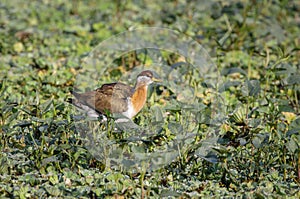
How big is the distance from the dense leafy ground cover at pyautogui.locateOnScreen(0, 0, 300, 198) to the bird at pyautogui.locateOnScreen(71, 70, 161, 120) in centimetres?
17

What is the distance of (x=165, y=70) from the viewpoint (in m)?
7.40

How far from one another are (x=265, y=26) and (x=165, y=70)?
196cm

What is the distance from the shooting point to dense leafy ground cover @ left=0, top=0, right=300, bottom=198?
503cm

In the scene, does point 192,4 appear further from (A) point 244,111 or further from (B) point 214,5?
(A) point 244,111

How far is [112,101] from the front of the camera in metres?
5.89

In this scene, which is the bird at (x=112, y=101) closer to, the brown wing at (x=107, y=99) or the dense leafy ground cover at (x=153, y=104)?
the brown wing at (x=107, y=99)

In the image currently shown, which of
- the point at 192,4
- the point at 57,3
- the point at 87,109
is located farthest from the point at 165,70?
the point at 57,3

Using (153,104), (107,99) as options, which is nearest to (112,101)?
(107,99)

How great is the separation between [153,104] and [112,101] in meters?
0.94

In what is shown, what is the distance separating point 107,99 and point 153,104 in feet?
3.10

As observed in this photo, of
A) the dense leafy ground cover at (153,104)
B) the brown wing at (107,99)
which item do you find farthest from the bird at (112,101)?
the dense leafy ground cover at (153,104)

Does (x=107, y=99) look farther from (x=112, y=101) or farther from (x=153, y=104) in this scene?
(x=153, y=104)

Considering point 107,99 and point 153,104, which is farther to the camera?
point 153,104

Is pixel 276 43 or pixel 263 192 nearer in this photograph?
pixel 263 192
